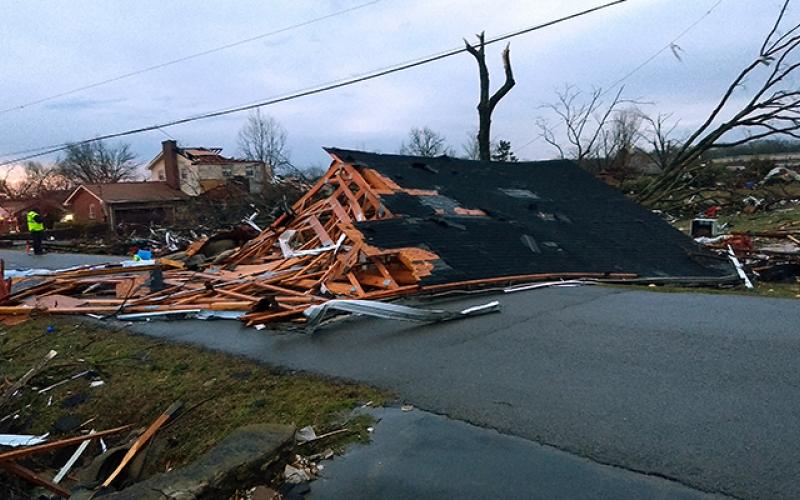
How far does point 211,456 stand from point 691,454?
2.75m

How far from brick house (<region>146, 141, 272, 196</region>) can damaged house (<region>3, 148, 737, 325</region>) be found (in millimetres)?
28374

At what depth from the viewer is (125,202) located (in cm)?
3669

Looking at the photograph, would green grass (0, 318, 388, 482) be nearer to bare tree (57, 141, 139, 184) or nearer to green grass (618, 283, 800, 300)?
green grass (618, 283, 800, 300)

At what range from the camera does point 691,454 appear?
2.88 meters

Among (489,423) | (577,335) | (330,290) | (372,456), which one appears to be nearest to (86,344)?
(330,290)

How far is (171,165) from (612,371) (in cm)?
4199

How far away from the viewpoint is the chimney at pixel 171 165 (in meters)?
39.8

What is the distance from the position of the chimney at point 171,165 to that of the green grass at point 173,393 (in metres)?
36.2

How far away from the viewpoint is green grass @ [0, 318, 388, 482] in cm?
382

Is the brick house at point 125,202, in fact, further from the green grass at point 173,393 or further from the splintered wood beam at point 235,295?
the green grass at point 173,393

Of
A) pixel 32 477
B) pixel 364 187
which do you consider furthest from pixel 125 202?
pixel 32 477

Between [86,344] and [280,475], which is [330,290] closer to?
[86,344]

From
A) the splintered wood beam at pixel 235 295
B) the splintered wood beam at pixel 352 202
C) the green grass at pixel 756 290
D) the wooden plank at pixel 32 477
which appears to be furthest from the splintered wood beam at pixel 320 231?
the wooden plank at pixel 32 477

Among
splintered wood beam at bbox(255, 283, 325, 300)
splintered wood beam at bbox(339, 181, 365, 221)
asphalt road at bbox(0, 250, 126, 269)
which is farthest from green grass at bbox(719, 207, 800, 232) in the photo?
asphalt road at bbox(0, 250, 126, 269)
